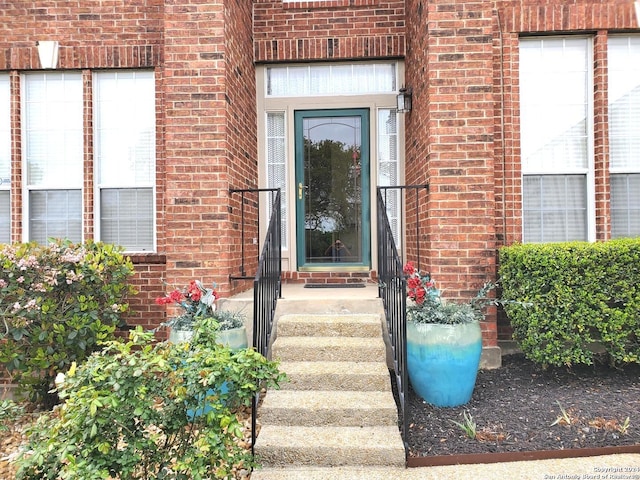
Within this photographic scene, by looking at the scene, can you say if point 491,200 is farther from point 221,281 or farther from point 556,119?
point 221,281

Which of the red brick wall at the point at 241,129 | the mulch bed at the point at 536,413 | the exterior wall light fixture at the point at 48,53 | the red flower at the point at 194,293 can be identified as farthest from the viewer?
the exterior wall light fixture at the point at 48,53

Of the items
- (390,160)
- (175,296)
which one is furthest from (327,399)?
(390,160)

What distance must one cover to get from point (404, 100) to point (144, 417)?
3.90 metres

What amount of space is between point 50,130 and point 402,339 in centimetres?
433

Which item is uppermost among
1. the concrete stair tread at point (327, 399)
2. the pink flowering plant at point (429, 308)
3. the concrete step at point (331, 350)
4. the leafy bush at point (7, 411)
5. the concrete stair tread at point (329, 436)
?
the pink flowering plant at point (429, 308)

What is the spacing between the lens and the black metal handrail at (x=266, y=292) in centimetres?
296

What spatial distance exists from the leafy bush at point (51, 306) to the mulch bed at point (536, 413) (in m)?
2.76

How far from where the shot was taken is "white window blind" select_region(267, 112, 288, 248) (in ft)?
17.2

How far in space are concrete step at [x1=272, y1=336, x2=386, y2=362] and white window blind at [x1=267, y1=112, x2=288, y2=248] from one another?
6.45 feet

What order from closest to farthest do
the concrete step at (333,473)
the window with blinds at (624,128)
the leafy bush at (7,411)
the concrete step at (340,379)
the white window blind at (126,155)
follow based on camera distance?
the concrete step at (333,473) → the leafy bush at (7,411) → the concrete step at (340,379) → the window with blinds at (624,128) → the white window blind at (126,155)

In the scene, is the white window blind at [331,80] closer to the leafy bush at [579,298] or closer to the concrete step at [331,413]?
the leafy bush at [579,298]

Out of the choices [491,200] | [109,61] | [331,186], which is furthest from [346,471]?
[109,61]

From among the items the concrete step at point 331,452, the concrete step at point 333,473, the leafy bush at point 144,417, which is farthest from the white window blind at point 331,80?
the concrete step at point 333,473

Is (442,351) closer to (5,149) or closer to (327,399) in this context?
(327,399)
